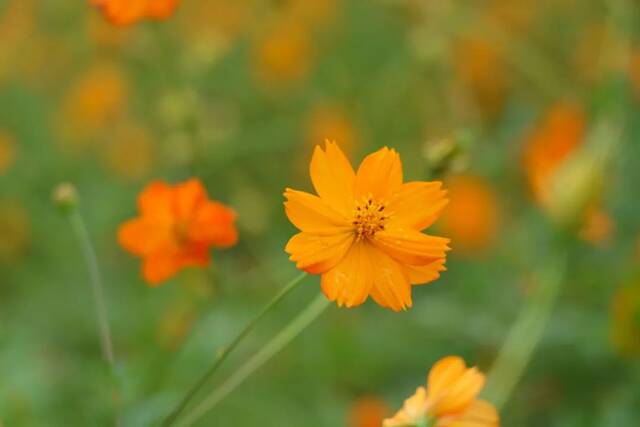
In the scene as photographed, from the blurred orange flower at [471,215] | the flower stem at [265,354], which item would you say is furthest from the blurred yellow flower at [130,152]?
the flower stem at [265,354]

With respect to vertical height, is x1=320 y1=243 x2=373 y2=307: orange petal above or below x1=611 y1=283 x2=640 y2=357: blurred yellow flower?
below

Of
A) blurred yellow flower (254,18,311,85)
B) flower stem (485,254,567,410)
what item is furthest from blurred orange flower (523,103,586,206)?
blurred yellow flower (254,18,311,85)

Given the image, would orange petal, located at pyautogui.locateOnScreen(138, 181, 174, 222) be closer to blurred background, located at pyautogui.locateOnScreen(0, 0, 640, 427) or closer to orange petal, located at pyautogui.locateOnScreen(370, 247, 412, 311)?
blurred background, located at pyautogui.locateOnScreen(0, 0, 640, 427)

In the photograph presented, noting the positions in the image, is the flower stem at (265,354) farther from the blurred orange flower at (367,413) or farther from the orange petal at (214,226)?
the blurred orange flower at (367,413)

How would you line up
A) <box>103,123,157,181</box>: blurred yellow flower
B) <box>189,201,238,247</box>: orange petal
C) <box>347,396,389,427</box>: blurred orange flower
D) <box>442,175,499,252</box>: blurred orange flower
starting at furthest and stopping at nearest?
1. <box>103,123,157,181</box>: blurred yellow flower
2. <box>442,175,499,252</box>: blurred orange flower
3. <box>347,396,389,427</box>: blurred orange flower
4. <box>189,201,238,247</box>: orange petal

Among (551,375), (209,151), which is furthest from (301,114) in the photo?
(551,375)

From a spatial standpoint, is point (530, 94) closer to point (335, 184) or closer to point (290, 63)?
point (290, 63)
